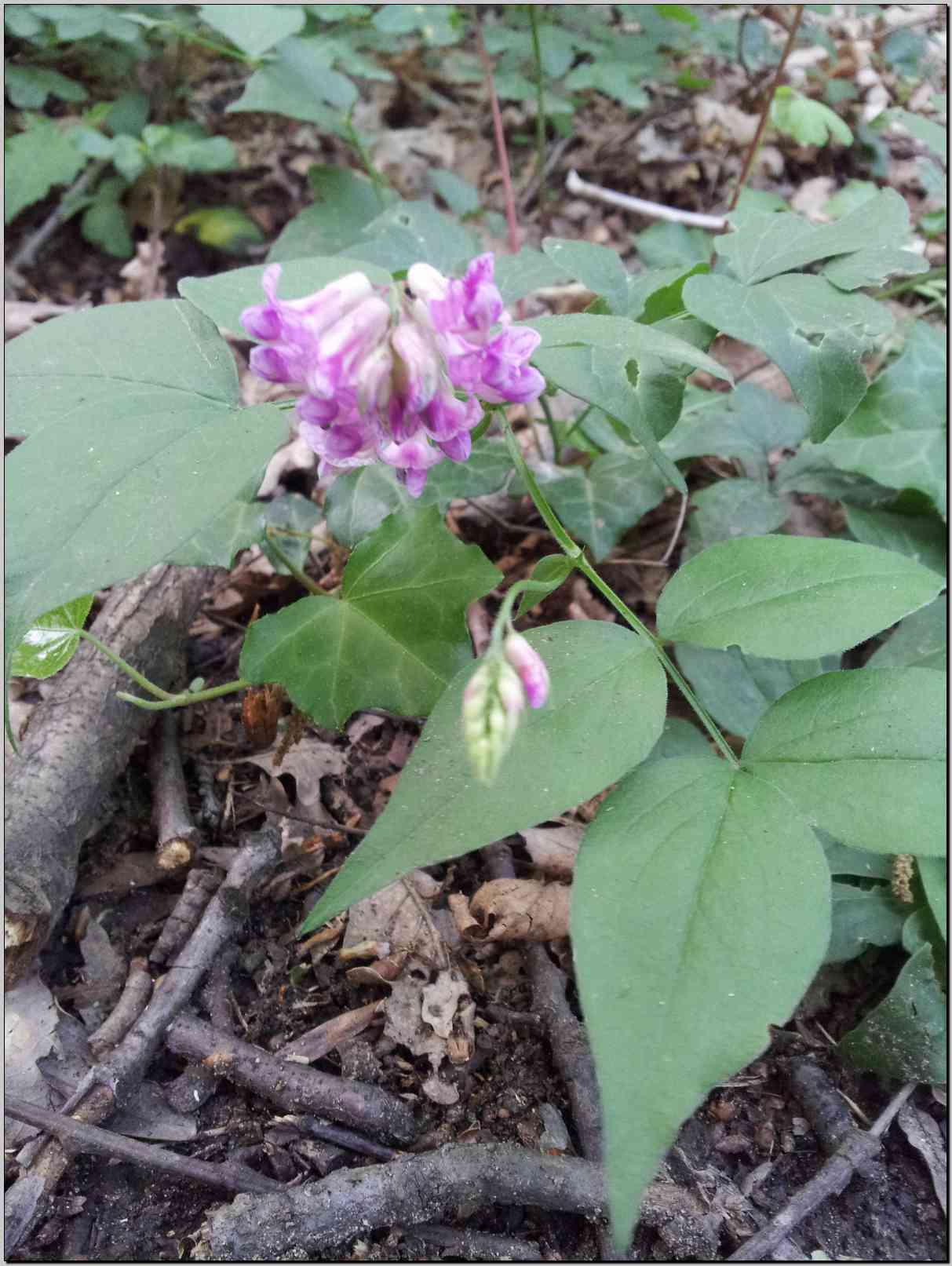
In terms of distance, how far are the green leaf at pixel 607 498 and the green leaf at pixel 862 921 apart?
3.33 feet

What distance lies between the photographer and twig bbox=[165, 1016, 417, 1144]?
1737 millimetres

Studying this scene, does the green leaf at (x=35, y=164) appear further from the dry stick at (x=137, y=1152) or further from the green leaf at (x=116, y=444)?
the dry stick at (x=137, y=1152)

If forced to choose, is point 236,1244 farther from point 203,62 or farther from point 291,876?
point 203,62

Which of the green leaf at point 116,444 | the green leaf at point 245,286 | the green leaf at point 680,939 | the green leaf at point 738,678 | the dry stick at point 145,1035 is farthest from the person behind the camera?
the green leaf at point 738,678

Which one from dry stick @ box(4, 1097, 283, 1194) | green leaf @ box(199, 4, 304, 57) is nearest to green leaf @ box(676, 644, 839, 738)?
dry stick @ box(4, 1097, 283, 1194)

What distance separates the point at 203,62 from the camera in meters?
4.45

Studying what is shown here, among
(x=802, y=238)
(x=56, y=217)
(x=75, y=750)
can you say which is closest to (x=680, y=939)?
(x=75, y=750)

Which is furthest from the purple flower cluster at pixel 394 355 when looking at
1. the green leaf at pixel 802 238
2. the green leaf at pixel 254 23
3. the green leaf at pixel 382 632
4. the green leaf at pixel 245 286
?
the green leaf at pixel 254 23

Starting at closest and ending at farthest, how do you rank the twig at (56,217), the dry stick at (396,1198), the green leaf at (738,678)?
the dry stick at (396,1198)
the green leaf at (738,678)
the twig at (56,217)

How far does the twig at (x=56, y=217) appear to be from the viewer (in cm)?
390

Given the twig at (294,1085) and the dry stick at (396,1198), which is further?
the twig at (294,1085)

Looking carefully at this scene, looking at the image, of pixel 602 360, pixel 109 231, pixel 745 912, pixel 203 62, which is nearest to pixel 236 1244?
pixel 745 912

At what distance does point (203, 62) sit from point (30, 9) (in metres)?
0.93

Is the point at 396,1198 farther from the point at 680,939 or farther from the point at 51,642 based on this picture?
the point at 51,642
